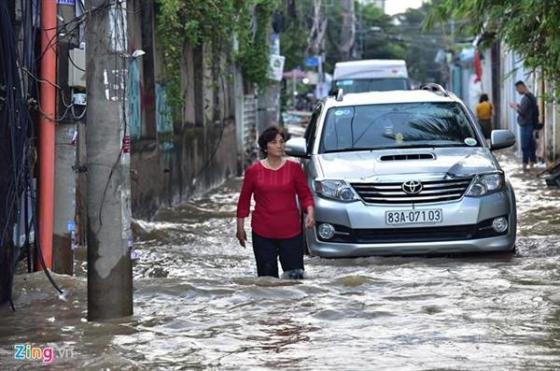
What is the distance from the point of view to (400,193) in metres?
10.2

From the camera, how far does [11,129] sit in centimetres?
801

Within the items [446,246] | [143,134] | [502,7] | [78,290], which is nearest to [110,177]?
[78,290]

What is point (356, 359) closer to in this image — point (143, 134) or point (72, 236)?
point (72, 236)

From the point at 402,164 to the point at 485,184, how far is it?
0.79 metres

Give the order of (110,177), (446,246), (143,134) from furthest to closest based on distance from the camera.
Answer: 1. (143,134)
2. (446,246)
3. (110,177)

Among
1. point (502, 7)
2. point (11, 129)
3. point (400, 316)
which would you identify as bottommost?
point (400, 316)

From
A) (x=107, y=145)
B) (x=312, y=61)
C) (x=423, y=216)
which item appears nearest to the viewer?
(x=107, y=145)

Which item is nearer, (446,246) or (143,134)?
(446,246)

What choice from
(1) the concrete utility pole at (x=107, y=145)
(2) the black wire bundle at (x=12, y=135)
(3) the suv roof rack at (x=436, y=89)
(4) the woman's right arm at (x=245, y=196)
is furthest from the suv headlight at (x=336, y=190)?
(1) the concrete utility pole at (x=107, y=145)

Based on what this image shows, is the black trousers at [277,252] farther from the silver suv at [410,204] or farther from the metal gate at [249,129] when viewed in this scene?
the metal gate at [249,129]

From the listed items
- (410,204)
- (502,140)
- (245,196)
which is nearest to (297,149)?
(410,204)

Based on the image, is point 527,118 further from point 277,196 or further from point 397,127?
point 277,196

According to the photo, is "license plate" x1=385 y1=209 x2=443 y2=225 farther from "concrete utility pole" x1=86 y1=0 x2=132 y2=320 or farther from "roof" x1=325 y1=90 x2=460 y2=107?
"concrete utility pole" x1=86 y1=0 x2=132 y2=320

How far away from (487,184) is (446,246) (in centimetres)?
71
